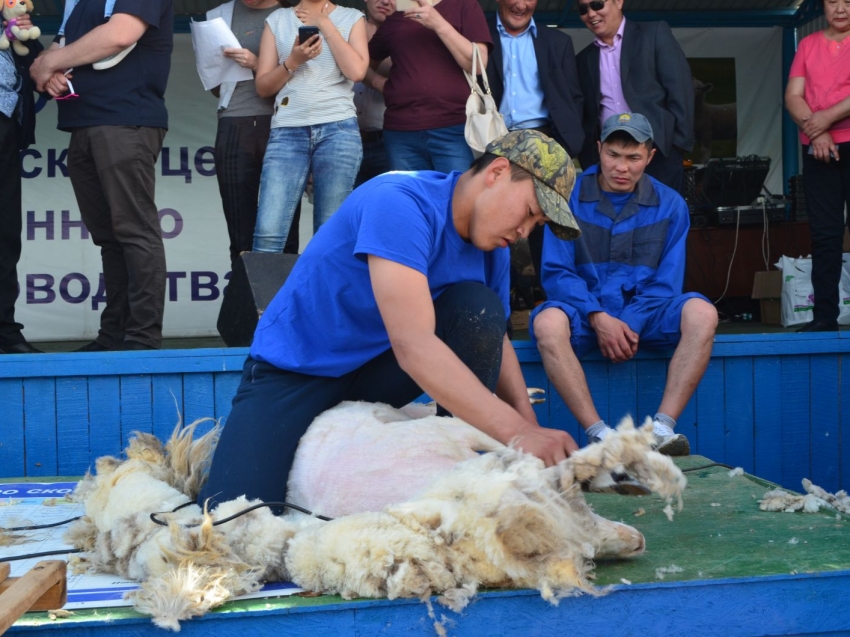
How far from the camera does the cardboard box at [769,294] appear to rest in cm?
630

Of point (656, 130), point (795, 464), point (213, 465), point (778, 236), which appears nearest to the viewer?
point (213, 465)

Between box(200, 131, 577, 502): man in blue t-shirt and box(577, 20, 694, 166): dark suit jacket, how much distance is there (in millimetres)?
2052

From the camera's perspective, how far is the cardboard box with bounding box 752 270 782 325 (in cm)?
630

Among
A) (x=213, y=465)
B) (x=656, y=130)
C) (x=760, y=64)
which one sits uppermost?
(x=760, y=64)

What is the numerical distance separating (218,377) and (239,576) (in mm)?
1853

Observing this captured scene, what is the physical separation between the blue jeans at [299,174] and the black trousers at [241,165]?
0.88 feet

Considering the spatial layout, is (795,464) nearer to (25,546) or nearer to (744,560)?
(744,560)

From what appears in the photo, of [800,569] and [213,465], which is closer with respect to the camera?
[800,569]

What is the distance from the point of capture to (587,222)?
12.8 feet

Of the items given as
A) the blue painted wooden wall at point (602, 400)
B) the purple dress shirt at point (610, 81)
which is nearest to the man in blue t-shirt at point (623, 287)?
the blue painted wooden wall at point (602, 400)

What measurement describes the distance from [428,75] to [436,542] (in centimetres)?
285

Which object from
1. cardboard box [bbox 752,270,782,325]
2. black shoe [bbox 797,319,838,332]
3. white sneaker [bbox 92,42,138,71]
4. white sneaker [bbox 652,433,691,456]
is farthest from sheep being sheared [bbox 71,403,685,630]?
cardboard box [bbox 752,270,782,325]

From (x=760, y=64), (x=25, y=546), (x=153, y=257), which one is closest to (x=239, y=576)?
(x=25, y=546)

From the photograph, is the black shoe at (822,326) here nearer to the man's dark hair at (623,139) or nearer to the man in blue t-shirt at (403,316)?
the man's dark hair at (623,139)
